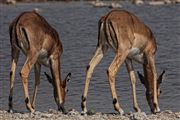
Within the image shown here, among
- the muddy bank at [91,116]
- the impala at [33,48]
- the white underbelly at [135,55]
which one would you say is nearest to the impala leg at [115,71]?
the muddy bank at [91,116]

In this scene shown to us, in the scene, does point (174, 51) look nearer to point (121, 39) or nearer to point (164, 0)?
point (121, 39)

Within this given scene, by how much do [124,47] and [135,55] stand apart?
0.78m

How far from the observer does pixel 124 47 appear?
12562mm

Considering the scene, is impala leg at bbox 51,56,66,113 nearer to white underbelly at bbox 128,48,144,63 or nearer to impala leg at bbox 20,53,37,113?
impala leg at bbox 20,53,37,113

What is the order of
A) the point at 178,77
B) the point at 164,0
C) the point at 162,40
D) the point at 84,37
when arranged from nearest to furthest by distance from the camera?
1. the point at 178,77
2. the point at 162,40
3. the point at 84,37
4. the point at 164,0

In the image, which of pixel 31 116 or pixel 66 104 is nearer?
pixel 31 116

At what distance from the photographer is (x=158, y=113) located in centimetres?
1266

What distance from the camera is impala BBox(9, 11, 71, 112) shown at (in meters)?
12.9

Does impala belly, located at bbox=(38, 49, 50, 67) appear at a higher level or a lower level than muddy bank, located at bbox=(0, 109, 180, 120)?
higher

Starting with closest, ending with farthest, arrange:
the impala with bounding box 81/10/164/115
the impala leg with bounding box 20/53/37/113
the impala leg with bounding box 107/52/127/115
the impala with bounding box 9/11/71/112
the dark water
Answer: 1. the impala leg with bounding box 107/52/127/115
2. the impala with bounding box 81/10/164/115
3. the impala leg with bounding box 20/53/37/113
4. the impala with bounding box 9/11/71/112
5. the dark water

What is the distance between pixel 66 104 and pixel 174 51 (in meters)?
9.94

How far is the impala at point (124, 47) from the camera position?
1255 centimetres

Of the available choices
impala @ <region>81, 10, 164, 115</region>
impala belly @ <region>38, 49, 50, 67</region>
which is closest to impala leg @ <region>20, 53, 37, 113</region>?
impala belly @ <region>38, 49, 50, 67</region>

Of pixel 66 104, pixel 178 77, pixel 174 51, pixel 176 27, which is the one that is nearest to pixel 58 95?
pixel 66 104
